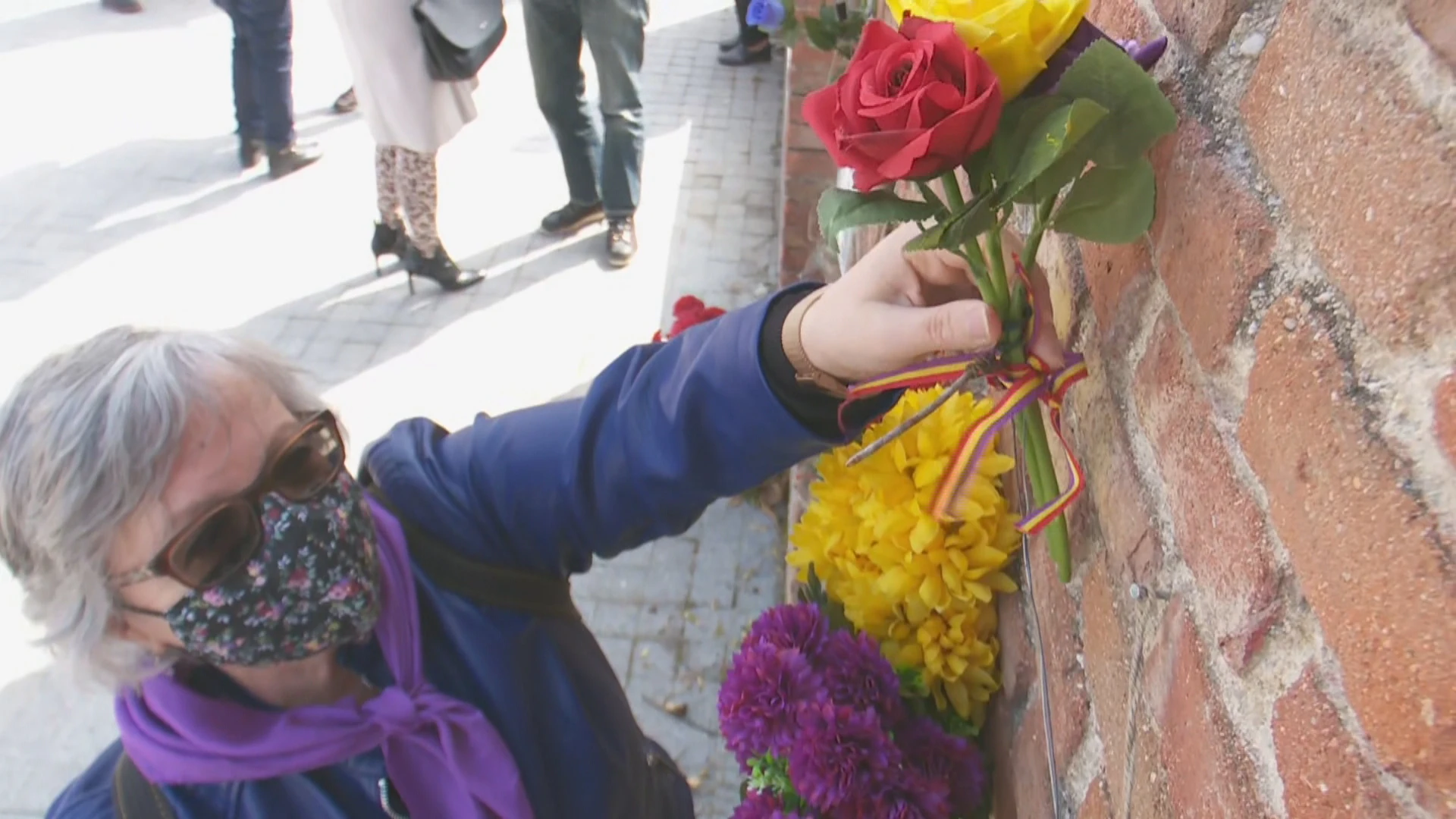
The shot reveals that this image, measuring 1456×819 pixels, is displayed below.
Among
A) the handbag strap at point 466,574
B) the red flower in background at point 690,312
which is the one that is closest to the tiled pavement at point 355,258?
the red flower in background at point 690,312

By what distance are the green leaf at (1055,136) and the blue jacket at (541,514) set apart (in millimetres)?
578

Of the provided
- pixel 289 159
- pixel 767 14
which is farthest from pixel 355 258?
pixel 767 14

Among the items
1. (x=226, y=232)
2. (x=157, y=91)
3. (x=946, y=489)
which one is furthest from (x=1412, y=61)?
(x=157, y=91)

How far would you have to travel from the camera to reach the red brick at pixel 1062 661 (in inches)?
33.2

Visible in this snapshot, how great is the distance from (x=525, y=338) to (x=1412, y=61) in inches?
136

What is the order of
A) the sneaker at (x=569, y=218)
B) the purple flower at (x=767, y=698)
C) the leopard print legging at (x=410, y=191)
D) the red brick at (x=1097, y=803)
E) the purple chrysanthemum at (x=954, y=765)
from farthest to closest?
1. the sneaker at (x=569, y=218)
2. the leopard print legging at (x=410, y=191)
3. the purple flower at (x=767, y=698)
4. the purple chrysanthemum at (x=954, y=765)
5. the red brick at (x=1097, y=803)

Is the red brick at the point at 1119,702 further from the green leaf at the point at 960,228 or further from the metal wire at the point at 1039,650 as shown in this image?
the green leaf at the point at 960,228

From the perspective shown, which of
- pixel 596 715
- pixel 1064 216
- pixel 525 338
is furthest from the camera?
pixel 525 338

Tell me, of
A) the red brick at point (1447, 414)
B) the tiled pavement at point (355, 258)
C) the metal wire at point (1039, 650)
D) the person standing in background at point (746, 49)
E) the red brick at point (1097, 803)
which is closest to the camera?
the red brick at point (1447, 414)

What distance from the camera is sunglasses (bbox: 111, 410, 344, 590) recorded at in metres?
1.13

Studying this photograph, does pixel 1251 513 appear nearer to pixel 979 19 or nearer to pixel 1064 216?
pixel 1064 216

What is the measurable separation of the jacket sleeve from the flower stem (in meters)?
0.36

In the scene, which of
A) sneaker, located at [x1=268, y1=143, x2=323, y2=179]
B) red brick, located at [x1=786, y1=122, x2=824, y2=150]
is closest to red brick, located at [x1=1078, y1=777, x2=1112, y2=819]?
red brick, located at [x1=786, y1=122, x2=824, y2=150]

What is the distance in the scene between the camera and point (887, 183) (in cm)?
70
